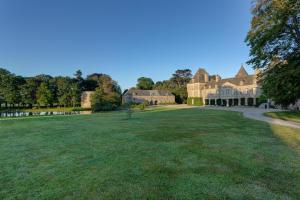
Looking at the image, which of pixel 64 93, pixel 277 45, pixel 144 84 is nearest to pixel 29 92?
pixel 64 93

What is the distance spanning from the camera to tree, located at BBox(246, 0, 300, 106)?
42.1 ft

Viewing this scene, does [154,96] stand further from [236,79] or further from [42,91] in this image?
[42,91]

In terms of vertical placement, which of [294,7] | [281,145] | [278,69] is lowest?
[281,145]

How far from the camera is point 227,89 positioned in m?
50.6

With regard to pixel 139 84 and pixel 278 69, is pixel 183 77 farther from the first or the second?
pixel 278 69

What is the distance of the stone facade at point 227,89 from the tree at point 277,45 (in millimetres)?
28153

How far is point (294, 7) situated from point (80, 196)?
51.9 ft

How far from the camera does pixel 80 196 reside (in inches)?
121

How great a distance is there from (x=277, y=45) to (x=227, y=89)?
122ft

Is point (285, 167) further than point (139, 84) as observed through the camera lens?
No

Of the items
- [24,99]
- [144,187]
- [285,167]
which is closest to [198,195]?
[144,187]

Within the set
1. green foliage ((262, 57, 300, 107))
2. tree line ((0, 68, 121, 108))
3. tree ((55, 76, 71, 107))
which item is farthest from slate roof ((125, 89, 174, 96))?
green foliage ((262, 57, 300, 107))

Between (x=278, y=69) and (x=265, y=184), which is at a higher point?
(x=278, y=69)

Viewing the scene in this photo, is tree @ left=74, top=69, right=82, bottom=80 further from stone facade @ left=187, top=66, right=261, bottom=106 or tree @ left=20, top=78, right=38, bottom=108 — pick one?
stone facade @ left=187, top=66, right=261, bottom=106
